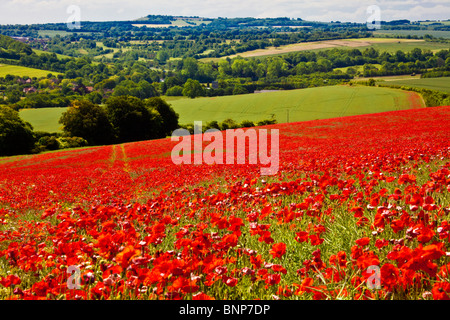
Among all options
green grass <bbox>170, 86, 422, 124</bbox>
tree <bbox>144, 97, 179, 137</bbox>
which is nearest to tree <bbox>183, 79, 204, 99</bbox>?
Result: green grass <bbox>170, 86, 422, 124</bbox>

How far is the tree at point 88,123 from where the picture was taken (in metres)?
68.8

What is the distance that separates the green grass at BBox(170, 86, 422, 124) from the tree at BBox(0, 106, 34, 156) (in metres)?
41.5

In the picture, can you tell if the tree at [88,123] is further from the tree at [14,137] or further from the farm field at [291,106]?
the farm field at [291,106]

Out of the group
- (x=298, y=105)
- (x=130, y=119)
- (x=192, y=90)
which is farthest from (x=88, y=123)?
(x=192, y=90)

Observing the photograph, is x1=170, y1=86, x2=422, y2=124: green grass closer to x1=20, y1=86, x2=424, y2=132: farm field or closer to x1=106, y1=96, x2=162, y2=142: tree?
x1=20, y1=86, x2=424, y2=132: farm field

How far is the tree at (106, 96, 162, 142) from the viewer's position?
7419cm

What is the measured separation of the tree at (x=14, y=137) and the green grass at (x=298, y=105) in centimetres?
4154

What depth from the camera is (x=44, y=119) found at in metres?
101

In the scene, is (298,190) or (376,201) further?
(298,190)

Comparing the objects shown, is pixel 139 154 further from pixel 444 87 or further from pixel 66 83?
pixel 66 83

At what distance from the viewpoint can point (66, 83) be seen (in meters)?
183
